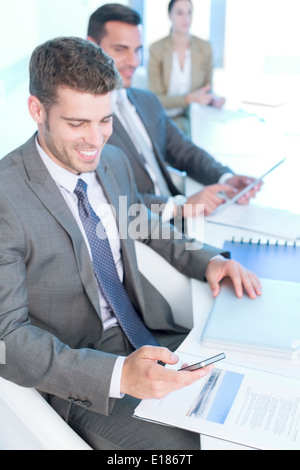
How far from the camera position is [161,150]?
2.70 m

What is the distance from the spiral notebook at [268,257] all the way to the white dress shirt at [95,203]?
39 cm

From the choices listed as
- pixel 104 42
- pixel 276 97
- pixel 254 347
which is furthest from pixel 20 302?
pixel 276 97

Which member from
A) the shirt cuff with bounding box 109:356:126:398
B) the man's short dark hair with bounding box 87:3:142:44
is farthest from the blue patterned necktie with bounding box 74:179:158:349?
the man's short dark hair with bounding box 87:3:142:44

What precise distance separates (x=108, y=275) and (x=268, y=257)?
524 millimetres

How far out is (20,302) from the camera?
Result: 3.97ft

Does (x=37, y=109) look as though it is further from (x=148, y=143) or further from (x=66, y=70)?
(x=148, y=143)

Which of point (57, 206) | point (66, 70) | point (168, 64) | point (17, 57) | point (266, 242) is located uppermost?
point (66, 70)

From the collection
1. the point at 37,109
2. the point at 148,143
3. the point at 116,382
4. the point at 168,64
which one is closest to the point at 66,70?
the point at 37,109

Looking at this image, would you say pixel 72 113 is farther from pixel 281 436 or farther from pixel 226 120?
pixel 226 120

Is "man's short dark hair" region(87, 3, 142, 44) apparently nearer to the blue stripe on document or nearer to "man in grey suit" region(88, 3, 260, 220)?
"man in grey suit" region(88, 3, 260, 220)

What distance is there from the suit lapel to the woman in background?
3157 millimetres

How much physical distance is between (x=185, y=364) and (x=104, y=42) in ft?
5.67

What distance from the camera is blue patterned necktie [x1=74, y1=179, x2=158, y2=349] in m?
1.46

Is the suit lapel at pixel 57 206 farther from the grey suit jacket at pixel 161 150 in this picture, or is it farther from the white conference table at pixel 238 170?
the grey suit jacket at pixel 161 150
